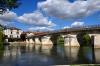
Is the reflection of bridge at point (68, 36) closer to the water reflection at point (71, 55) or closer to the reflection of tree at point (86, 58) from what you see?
→ the water reflection at point (71, 55)

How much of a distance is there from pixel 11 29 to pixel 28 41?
2816 cm

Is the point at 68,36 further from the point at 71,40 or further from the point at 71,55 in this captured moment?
the point at 71,55

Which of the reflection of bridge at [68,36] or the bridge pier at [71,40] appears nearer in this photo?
the reflection of bridge at [68,36]

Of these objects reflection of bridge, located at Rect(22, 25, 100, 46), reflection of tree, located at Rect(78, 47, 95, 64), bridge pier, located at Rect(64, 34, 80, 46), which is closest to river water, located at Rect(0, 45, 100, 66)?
reflection of tree, located at Rect(78, 47, 95, 64)

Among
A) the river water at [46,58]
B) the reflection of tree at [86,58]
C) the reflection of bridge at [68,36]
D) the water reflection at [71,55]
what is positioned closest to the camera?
the river water at [46,58]

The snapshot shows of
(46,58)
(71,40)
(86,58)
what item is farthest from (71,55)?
(71,40)

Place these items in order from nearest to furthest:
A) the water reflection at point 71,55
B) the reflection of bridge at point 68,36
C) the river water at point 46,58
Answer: the river water at point 46,58, the water reflection at point 71,55, the reflection of bridge at point 68,36

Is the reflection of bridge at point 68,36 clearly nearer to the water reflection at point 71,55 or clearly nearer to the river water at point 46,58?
the water reflection at point 71,55

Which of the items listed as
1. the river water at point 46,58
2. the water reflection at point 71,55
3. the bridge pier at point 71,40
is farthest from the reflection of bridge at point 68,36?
the river water at point 46,58

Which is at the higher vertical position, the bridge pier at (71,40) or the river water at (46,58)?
the bridge pier at (71,40)

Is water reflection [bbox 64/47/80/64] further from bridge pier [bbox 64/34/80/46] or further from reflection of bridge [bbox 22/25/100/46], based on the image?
bridge pier [bbox 64/34/80/46]

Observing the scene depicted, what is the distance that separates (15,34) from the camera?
196 meters

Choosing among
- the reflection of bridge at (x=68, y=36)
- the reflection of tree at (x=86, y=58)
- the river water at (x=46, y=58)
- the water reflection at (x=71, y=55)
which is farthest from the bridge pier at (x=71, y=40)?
the reflection of tree at (x=86, y=58)

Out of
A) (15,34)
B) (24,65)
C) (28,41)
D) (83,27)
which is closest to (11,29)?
(15,34)
